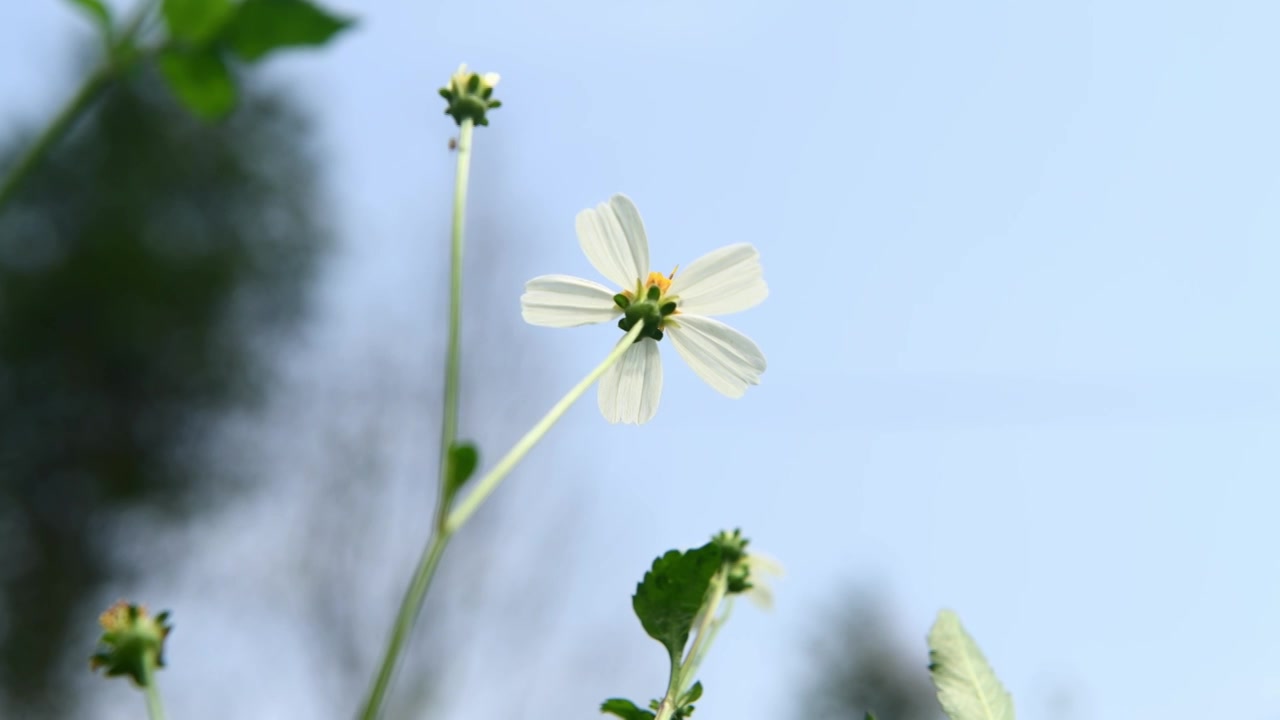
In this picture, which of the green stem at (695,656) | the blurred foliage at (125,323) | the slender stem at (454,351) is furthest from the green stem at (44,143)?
the blurred foliage at (125,323)

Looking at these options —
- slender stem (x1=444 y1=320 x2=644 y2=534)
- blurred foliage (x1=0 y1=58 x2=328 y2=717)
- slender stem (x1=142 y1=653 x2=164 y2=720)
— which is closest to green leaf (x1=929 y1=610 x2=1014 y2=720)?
slender stem (x1=444 y1=320 x2=644 y2=534)

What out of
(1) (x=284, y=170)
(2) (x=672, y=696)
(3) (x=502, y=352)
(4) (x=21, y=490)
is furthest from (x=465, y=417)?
(2) (x=672, y=696)

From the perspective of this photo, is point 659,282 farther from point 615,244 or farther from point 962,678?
point 962,678

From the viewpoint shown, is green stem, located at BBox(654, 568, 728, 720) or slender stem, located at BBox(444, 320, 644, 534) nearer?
slender stem, located at BBox(444, 320, 644, 534)

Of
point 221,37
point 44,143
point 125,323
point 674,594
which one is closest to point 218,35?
point 221,37

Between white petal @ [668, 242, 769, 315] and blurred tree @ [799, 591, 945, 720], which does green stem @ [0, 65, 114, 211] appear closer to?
white petal @ [668, 242, 769, 315]
